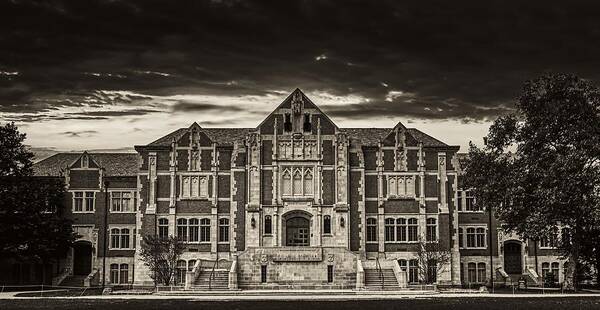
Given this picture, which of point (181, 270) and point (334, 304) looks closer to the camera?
point (334, 304)

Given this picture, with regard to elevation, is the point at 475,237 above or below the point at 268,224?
below

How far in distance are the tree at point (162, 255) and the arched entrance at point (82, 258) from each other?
8.67 meters

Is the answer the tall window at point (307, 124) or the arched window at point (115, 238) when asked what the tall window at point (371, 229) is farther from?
the arched window at point (115, 238)

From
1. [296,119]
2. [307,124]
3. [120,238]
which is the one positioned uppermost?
[296,119]

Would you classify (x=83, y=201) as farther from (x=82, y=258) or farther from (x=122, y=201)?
(x=82, y=258)

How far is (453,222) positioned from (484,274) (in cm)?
516

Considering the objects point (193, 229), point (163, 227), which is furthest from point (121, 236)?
point (193, 229)

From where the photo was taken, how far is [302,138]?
208ft

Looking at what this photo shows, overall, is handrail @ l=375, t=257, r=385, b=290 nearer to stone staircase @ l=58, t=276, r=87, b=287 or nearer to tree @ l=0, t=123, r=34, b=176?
stone staircase @ l=58, t=276, r=87, b=287

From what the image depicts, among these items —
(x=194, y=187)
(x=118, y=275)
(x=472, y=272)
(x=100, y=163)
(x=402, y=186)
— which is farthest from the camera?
(x=100, y=163)

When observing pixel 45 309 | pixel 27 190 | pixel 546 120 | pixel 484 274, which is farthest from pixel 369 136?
pixel 45 309

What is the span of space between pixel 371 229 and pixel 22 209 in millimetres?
25288

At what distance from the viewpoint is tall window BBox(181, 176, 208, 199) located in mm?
64188

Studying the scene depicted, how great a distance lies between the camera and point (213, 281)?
5575 cm
